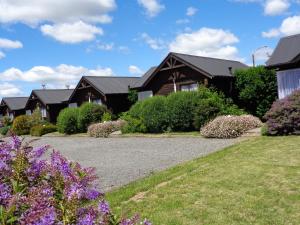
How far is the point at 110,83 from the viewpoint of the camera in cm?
3772

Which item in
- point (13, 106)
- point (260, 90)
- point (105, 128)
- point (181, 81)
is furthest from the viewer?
point (13, 106)

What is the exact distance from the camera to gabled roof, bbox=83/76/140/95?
1409 inches

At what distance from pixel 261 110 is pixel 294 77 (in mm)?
5170

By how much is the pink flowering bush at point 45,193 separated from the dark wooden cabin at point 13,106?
52449mm

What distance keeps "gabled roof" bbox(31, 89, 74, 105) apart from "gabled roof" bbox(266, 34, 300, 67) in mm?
26976

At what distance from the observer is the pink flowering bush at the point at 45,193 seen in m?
2.27

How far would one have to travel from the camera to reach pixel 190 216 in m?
6.39

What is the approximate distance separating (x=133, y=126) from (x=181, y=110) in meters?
3.68

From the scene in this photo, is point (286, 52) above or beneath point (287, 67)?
above

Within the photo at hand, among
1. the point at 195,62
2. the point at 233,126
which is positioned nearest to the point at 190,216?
the point at 233,126

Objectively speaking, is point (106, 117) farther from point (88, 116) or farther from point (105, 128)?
A: point (105, 128)

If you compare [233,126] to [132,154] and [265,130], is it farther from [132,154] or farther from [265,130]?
[132,154]

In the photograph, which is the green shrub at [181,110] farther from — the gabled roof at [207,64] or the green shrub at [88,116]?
the green shrub at [88,116]

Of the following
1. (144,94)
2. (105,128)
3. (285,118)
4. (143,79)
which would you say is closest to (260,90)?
(105,128)
